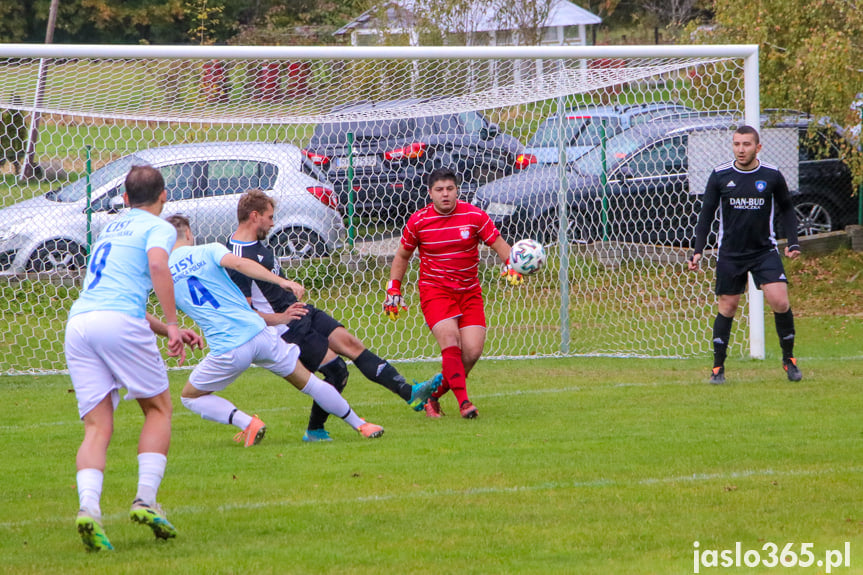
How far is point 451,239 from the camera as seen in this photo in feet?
28.2

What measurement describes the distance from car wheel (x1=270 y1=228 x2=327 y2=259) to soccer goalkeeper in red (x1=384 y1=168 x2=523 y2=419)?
4055mm

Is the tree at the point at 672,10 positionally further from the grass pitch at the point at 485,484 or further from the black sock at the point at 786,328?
the grass pitch at the point at 485,484

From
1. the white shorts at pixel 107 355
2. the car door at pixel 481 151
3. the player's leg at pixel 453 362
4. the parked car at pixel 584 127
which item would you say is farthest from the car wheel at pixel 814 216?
the white shorts at pixel 107 355

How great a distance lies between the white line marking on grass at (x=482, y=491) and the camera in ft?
18.9

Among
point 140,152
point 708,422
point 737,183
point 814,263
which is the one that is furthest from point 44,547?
point 814,263

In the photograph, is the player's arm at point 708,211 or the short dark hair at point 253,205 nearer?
the short dark hair at point 253,205

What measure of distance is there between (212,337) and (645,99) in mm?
7790

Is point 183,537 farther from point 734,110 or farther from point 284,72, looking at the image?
point 734,110

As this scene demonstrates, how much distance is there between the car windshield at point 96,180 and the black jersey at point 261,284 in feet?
15.2

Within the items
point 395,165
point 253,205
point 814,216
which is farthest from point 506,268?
point 814,216

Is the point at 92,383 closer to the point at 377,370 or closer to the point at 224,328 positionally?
the point at 224,328

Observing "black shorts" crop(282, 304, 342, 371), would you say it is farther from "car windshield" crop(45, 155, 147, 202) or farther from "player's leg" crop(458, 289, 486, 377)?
"car windshield" crop(45, 155, 147, 202)

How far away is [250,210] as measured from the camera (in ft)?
24.5

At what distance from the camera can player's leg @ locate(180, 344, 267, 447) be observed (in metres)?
7.28
